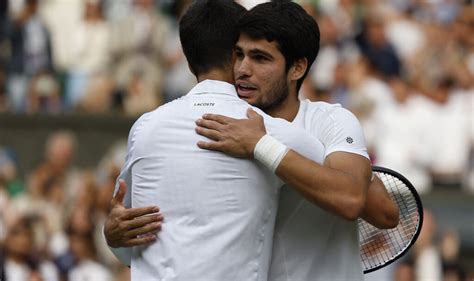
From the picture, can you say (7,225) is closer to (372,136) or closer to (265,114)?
(372,136)

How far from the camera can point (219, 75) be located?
5.36 metres

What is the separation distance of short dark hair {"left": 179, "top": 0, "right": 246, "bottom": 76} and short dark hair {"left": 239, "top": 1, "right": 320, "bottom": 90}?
2.6 inches

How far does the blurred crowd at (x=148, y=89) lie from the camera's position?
40.4 feet

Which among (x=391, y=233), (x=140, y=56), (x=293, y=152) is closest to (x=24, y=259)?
(x=140, y=56)

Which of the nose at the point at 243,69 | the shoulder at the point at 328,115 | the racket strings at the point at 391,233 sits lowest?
the racket strings at the point at 391,233

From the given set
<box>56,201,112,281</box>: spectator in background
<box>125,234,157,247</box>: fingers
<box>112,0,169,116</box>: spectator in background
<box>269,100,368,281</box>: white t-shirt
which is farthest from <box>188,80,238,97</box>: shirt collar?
<box>112,0,169,116</box>: spectator in background

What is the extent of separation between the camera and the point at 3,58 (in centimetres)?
1488

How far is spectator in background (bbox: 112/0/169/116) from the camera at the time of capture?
14.2 metres

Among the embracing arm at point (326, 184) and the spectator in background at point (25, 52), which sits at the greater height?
the embracing arm at point (326, 184)

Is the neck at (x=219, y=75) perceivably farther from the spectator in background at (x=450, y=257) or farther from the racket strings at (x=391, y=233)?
the spectator in background at (x=450, y=257)

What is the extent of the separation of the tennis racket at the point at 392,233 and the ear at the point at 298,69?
1.77 ft

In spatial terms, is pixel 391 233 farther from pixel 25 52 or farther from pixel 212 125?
pixel 25 52

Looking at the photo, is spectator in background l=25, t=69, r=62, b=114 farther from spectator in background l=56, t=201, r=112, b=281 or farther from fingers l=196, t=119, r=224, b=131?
fingers l=196, t=119, r=224, b=131

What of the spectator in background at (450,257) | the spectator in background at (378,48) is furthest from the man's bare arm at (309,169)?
Result: the spectator in background at (378,48)
